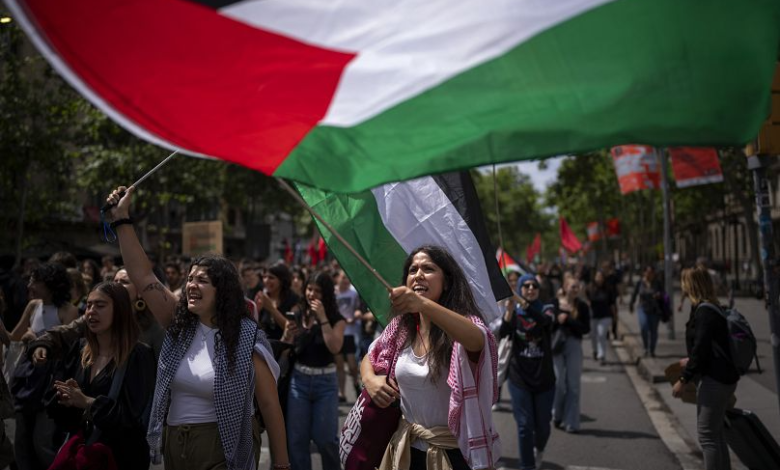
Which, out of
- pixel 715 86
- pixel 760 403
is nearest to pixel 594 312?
pixel 760 403

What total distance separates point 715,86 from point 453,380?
1754mm

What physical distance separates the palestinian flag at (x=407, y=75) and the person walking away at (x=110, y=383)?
203cm

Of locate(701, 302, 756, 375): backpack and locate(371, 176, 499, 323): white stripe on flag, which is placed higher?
locate(371, 176, 499, 323): white stripe on flag

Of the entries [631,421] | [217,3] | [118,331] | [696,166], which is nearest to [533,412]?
[631,421]

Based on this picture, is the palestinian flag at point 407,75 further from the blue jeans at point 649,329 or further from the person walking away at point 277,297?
the blue jeans at point 649,329

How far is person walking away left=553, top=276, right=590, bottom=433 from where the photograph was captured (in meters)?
9.62

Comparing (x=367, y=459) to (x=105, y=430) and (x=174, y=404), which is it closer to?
(x=174, y=404)

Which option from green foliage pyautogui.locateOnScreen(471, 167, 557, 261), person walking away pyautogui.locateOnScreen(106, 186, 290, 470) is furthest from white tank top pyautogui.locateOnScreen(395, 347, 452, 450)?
green foliage pyautogui.locateOnScreen(471, 167, 557, 261)

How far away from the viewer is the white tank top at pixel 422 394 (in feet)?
13.1

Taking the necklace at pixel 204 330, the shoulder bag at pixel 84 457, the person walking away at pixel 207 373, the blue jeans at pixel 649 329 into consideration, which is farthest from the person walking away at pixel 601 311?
the shoulder bag at pixel 84 457

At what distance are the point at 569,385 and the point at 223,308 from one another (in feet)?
21.0

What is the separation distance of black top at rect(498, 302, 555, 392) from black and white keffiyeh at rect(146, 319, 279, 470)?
3721mm

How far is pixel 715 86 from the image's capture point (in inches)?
111

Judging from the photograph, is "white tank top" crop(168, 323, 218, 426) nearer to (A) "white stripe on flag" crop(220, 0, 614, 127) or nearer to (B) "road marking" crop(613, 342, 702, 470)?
(A) "white stripe on flag" crop(220, 0, 614, 127)
